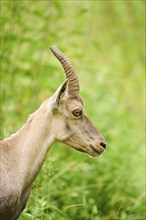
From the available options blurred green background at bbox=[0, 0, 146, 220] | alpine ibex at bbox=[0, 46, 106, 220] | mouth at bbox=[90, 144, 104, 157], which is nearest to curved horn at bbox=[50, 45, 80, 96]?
alpine ibex at bbox=[0, 46, 106, 220]

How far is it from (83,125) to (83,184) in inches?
118

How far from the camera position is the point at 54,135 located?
615cm

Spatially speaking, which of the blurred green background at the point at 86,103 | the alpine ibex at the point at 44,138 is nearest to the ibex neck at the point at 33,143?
the alpine ibex at the point at 44,138

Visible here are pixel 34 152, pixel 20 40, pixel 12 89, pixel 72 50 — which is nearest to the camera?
pixel 34 152

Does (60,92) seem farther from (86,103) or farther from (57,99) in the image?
(86,103)

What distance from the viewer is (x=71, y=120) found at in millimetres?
6258

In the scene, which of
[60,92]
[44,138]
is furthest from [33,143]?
[60,92]

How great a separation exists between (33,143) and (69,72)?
0.81 meters

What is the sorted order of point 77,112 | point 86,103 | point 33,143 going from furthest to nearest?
point 86,103 → point 77,112 → point 33,143

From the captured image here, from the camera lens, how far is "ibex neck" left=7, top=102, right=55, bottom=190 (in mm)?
6047

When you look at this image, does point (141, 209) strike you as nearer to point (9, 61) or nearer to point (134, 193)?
point (134, 193)

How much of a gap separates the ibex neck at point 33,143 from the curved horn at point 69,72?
1.17 ft

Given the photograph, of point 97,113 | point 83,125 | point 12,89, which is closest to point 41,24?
point 12,89

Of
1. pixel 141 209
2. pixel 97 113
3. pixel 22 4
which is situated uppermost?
pixel 22 4
